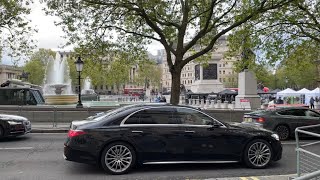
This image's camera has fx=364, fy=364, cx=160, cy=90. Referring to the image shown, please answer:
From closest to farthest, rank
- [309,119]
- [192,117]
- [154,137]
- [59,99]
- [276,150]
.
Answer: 1. [154,137]
2. [192,117]
3. [276,150]
4. [309,119]
5. [59,99]

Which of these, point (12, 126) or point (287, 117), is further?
point (287, 117)

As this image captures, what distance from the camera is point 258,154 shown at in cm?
859

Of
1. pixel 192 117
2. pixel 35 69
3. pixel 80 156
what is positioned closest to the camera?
pixel 80 156

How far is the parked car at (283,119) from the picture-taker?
574 inches

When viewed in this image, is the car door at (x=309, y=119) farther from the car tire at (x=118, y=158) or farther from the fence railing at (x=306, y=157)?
the car tire at (x=118, y=158)

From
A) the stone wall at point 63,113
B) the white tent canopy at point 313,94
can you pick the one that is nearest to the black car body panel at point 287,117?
the stone wall at point 63,113

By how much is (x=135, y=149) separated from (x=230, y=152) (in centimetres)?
220

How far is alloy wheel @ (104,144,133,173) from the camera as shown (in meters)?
7.93

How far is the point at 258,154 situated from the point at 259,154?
0.09 feet

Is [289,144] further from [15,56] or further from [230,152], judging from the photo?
[15,56]

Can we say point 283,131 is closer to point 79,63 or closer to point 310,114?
point 310,114

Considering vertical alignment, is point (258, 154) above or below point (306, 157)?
below

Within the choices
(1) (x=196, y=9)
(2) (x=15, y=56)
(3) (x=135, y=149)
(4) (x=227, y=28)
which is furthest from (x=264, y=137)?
(2) (x=15, y=56)

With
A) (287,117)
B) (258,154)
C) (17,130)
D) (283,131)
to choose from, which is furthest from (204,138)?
(17,130)
